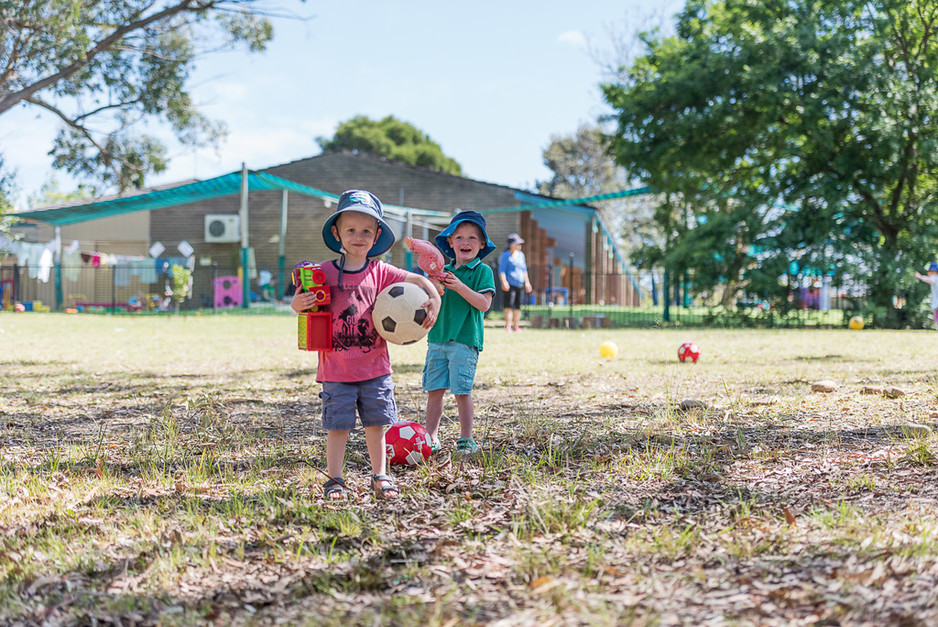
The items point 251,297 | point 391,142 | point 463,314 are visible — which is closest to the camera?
point 463,314

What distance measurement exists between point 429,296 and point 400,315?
0.67ft

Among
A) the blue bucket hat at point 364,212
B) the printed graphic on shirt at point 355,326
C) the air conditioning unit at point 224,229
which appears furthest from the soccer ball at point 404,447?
the air conditioning unit at point 224,229

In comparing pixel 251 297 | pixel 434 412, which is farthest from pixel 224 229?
pixel 434 412

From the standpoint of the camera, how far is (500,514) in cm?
319

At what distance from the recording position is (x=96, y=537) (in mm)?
2998

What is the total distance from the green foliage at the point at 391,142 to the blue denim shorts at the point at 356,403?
45.6 meters

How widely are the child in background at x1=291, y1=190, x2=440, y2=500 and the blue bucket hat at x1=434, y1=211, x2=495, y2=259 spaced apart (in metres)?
0.68

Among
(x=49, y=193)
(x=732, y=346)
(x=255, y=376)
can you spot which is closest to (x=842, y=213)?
(x=732, y=346)

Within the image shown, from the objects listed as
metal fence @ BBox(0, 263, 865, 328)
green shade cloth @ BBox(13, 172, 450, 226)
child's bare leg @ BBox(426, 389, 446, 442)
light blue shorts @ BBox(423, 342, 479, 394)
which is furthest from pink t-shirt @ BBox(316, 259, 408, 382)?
green shade cloth @ BBox(13, 172, 450, 226)

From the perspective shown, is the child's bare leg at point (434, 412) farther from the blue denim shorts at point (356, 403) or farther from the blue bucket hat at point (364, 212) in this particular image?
the blue bucket hat at point (364, 212)

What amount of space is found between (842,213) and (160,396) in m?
15.7

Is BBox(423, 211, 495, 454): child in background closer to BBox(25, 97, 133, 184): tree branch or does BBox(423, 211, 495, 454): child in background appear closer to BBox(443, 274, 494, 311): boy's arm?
BBox(443, 274, 494, 311): boy's arm

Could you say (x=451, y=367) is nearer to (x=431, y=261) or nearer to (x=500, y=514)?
(x=431, y=261)

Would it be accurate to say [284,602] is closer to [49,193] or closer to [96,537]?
[96,537]
